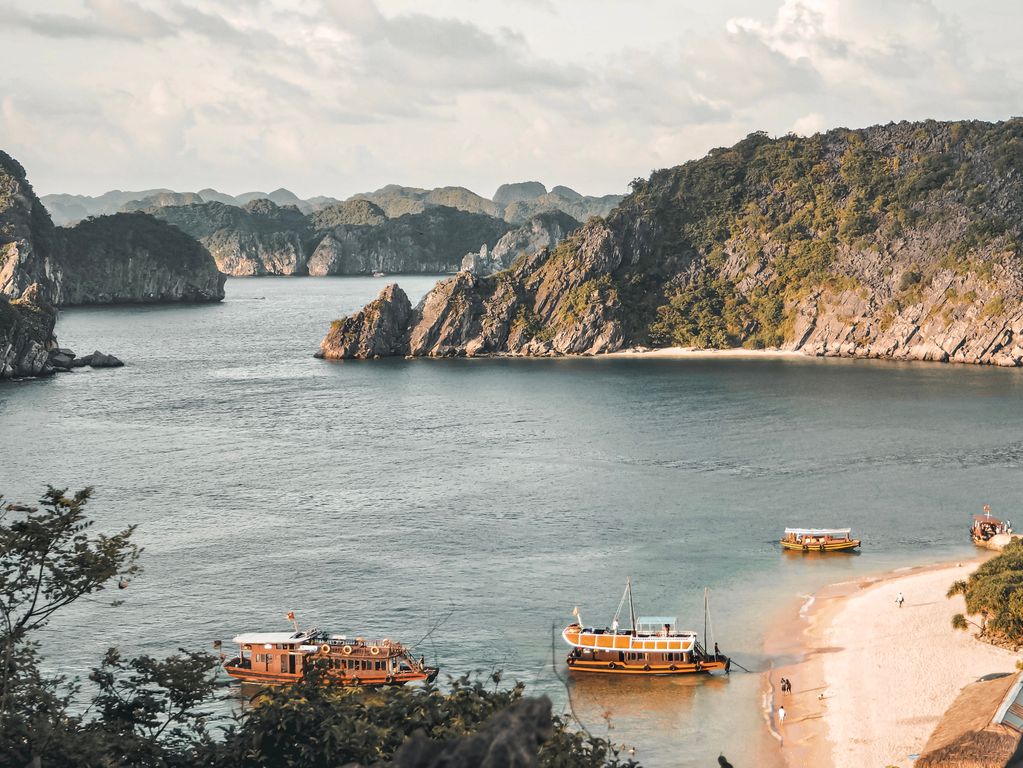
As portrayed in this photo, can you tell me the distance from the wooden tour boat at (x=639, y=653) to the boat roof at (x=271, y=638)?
14.5 m

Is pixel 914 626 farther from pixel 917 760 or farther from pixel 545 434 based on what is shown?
pixel 545 434

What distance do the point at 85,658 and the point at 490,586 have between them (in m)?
24.6

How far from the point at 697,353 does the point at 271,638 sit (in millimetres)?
141791

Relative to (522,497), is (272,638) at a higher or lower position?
lower

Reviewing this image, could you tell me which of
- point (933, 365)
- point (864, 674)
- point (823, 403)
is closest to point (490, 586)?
point (864, 674)

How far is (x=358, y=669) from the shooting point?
5631 centimetres

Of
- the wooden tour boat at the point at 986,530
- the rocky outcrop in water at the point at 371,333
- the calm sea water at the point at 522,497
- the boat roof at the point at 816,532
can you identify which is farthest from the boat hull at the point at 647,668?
the rocky outcrop in water at the point at 371,333

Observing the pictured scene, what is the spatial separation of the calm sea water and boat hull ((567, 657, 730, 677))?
712mm

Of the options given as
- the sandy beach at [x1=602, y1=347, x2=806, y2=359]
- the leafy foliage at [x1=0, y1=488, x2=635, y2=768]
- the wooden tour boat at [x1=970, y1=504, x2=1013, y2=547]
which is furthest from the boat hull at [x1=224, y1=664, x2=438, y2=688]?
the sandy beach at [x1=602, y1=347, x2=806, y2=359]

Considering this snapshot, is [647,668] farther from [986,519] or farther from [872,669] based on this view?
[986,519]

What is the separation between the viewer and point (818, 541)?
77.5m

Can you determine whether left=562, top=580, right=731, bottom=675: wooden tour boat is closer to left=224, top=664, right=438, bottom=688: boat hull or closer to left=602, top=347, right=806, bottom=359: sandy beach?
left=224, top=664, right=438, bottom=688: boat hull

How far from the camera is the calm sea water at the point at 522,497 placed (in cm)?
6225

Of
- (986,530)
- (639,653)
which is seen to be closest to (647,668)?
(639,653)
